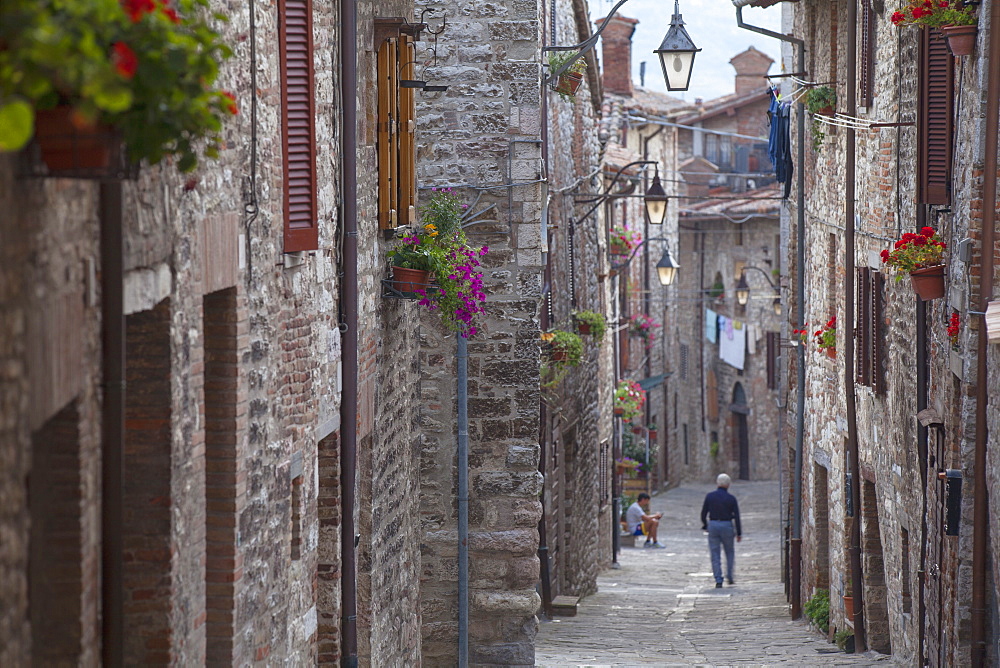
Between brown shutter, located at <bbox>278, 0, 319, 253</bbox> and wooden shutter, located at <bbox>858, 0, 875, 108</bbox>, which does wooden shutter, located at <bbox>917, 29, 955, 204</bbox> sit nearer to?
wooden shutter, located at <bbox>858, 0, 875, 108</bbox>

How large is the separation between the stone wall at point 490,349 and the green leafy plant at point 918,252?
2878mm

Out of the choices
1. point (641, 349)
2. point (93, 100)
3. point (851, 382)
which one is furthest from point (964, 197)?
point (641, 349)

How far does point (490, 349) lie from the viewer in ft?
35.2

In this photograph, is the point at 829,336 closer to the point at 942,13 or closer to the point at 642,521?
the point at 942,13

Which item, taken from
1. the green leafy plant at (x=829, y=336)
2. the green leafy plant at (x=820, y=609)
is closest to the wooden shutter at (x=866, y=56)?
the green leafy plant at (x=829, y=336)

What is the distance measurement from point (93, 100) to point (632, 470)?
24716 millimetres

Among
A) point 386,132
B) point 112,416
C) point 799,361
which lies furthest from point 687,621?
point 112,416

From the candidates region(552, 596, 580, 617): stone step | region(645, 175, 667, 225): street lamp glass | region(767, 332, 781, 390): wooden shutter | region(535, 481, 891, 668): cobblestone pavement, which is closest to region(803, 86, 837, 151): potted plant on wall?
region(645, 175, 667, 225): street lamp glass

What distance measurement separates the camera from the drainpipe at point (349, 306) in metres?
7.21

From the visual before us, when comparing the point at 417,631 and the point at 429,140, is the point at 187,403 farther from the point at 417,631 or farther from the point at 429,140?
the point at 429,140

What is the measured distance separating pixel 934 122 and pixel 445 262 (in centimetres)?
402

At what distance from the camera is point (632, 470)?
1062 inches

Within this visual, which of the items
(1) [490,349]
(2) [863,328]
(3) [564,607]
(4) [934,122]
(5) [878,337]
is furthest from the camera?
(3) [564,607]

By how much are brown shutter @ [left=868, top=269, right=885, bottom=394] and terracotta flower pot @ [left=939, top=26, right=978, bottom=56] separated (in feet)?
13.7
